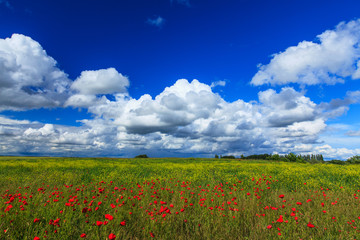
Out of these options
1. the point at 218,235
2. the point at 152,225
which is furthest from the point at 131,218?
the point at 218,235

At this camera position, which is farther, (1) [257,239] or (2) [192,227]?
(2) [192,227]

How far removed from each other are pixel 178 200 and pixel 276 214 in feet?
10.2

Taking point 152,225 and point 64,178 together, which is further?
point 64,178

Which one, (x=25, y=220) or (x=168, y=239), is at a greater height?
(x=25, y=220)

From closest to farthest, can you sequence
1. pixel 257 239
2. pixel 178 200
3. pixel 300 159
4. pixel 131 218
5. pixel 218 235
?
pixel 257 239, pixel 218 235, pixel 131 218, pixel 178 200, pixel 300 159

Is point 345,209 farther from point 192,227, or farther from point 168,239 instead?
point 168,239

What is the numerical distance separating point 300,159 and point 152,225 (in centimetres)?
6984

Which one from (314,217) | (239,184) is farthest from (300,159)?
(314,217)

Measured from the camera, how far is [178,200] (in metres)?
6.64

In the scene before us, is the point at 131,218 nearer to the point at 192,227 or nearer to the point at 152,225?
the point at 152,225

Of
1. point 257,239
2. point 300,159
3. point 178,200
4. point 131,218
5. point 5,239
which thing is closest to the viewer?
point 5,239

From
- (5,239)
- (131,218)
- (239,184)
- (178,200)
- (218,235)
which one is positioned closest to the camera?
(5,239)

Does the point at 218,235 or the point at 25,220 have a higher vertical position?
the point at 25,220

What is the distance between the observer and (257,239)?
4.25 m
